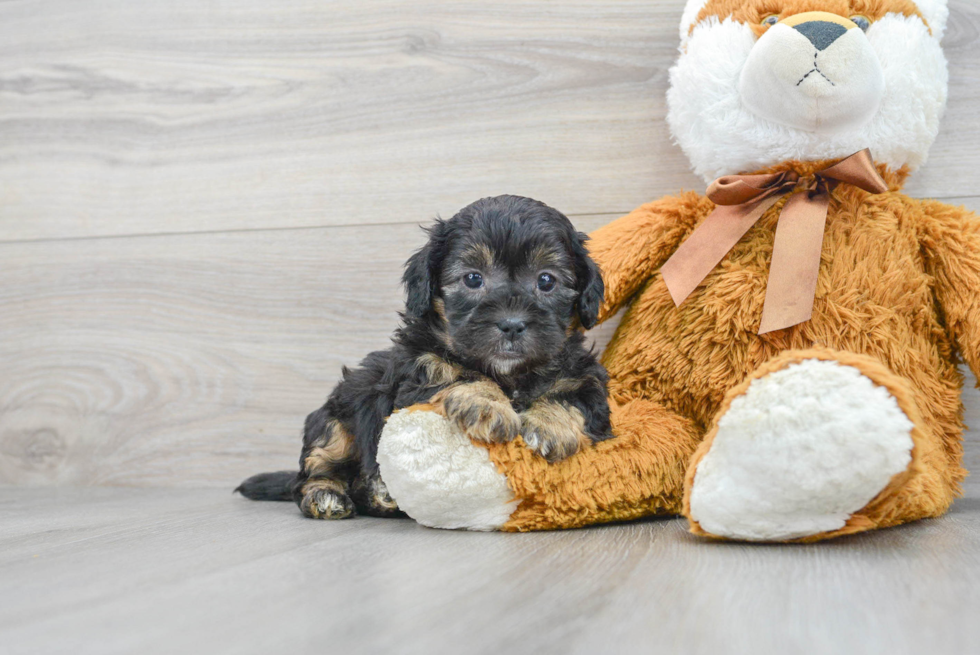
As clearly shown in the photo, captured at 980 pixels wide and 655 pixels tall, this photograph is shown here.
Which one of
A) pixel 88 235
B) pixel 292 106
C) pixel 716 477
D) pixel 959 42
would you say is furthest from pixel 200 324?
pixel 959 42

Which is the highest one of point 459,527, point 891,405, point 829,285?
point 829,285

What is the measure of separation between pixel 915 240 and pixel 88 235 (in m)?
2.47

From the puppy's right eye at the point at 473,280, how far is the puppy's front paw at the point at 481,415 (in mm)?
238

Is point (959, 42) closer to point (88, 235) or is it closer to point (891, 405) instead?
point (891, 405)

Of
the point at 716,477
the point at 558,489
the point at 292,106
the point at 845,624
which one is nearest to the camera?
the point at 845,624

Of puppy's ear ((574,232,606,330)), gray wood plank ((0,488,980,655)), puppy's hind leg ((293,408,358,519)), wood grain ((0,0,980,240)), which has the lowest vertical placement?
puppy's hind leg ((293,408,358,519))

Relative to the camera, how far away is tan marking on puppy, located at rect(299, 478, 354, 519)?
6.36ft

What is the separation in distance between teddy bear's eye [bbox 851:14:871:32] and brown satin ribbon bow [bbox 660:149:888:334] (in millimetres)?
282

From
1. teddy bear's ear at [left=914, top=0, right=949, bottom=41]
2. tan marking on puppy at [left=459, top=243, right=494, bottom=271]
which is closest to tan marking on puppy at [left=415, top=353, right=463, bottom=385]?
tan marking on puppy at [left=459, top=243, right=494, bottom=271]

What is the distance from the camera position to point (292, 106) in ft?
8.63

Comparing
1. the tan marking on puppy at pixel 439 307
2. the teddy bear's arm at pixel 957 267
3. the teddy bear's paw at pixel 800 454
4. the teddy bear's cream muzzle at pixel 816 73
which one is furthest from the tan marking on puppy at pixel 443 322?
the teddy bear's arm at pixel 957 267

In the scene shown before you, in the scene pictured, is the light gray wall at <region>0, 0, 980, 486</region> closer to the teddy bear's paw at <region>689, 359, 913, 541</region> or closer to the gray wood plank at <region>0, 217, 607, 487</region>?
the gray wood plank at <region>0, 217, 607, 487</region>

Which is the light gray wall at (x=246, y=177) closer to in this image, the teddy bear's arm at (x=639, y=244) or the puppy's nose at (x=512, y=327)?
the teddy bear's arm at (x=639, y=244)

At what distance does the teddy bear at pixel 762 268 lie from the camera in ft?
5.44
